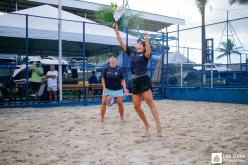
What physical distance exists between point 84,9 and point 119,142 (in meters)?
22.8

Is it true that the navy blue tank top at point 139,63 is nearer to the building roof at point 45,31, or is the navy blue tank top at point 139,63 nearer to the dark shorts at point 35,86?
the building roof at point 45,31

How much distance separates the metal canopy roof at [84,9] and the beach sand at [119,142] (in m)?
18.6

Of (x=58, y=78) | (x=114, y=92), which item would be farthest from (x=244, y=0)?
(x=114, y=92)

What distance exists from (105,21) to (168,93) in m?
9.61

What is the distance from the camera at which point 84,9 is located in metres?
25.6

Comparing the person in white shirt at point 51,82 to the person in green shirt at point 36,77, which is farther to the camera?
the person in green shirt at point 36,77

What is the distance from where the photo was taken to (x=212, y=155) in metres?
3.68

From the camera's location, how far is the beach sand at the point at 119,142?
370cm

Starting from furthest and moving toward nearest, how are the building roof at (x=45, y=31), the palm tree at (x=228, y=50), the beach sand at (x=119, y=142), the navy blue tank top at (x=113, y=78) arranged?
1. the palm tree at (x=228, y=50)
2. the building roof at (x=45, y=31)
3. the navy blue tank top at (x=113, y=78)
4. the beach sand at (x=119, y=142)

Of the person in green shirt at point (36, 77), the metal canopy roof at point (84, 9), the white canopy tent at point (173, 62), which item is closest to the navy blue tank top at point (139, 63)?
the person in green shirt at point (36, 77)

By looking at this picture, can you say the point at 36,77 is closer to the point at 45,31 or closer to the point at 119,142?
the point at 45,31

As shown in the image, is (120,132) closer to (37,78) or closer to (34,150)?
(34,150)

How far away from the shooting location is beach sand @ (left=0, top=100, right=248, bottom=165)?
3.70 metres

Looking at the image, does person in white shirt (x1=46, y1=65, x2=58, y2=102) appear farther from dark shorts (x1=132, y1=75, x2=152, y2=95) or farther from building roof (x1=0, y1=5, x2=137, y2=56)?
dark shorts (x1=132, y1=75, x2=152, y2=95)
